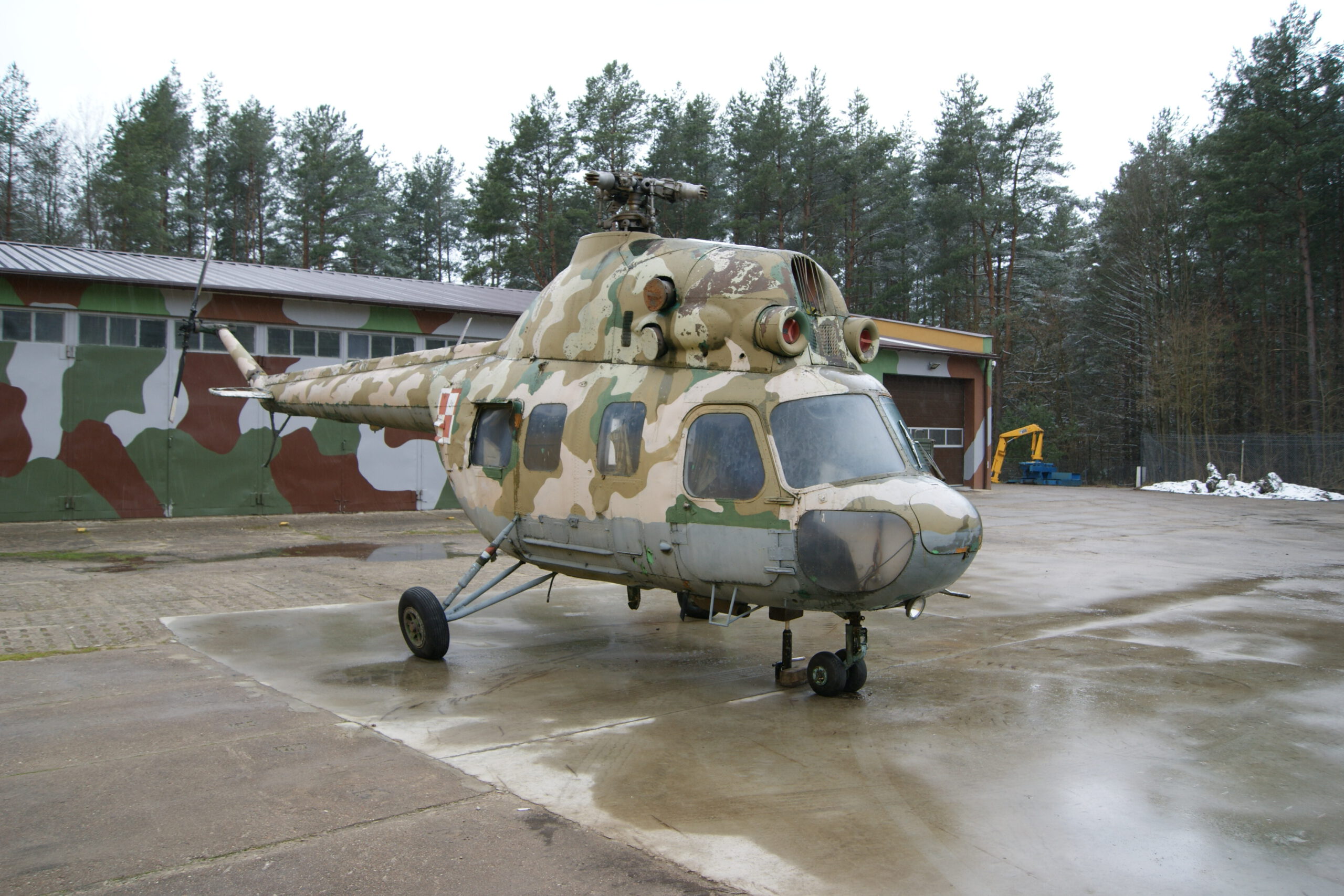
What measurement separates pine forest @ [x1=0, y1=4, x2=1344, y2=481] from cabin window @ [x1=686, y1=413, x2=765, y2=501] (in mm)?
29302

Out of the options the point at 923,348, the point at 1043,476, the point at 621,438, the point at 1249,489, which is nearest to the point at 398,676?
the point at 621,438

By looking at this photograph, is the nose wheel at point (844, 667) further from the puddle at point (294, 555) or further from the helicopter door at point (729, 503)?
the puddle at point (294, 555)

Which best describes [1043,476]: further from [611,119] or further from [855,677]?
[855,677]

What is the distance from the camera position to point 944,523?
18.9 ft

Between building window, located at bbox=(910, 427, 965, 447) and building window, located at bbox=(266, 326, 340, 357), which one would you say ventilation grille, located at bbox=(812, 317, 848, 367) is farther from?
building window, located at bbox=(910, 427, 965, 447)

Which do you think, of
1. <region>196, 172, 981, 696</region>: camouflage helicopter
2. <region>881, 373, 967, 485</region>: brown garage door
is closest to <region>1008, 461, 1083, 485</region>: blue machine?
<region>881, 373, 967, 485</region>: brown garage door

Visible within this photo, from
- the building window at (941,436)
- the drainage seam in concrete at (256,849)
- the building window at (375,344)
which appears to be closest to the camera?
the drainage seam in concrete at (256,849)

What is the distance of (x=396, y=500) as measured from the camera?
21.1 m

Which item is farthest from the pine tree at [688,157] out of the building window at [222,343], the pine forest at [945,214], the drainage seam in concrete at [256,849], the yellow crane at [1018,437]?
the drainage seam in concrete at [256,849]

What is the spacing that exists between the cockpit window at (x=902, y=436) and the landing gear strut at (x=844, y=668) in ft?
3.99

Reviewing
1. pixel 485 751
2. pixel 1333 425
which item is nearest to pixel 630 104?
pixel 1333 425

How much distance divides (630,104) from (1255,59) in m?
26.5

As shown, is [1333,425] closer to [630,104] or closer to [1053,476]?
[1053,476]

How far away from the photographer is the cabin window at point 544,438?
24.0ft
